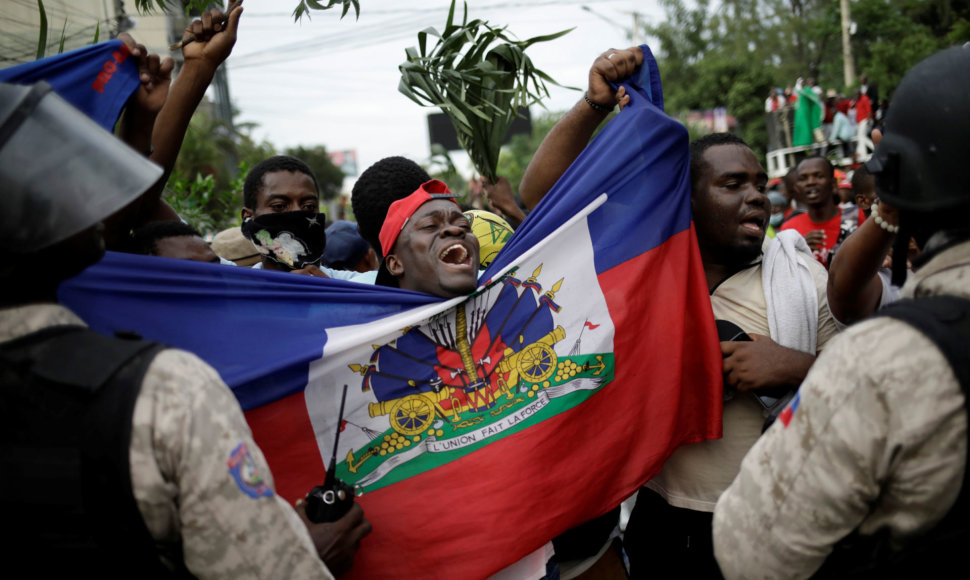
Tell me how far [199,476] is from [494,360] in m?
1.35

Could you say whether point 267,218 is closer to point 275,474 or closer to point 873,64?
point 275,474

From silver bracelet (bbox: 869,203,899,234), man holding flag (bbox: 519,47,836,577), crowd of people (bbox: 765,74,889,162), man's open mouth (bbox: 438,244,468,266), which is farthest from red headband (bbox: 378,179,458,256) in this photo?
crowd of people (bbox: 765,74,889,162)

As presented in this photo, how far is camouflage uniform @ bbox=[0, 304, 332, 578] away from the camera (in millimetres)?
1441

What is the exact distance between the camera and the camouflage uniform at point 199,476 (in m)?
1.44

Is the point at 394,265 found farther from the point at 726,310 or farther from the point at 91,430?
the point at 91,430

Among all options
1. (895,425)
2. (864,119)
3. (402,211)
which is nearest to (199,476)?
(895,425)

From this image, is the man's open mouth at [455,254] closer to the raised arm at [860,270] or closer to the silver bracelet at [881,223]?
the raised arm at [860,270]

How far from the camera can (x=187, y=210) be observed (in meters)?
5.77

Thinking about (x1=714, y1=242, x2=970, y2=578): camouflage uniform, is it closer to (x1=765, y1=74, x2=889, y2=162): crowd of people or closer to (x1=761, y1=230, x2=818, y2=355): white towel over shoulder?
(x1=761, y1=230, x2=818, y2=355): white towel over shoulder

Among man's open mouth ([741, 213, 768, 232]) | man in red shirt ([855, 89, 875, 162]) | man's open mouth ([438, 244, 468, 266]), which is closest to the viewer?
man's open mouth ([741, 213, 768, 232])

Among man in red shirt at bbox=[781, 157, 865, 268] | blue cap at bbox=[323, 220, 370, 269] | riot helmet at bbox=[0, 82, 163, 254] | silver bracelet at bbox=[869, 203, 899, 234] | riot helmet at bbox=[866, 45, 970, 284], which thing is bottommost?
man in red shirt at bbox=[781, 157, 865, 268]

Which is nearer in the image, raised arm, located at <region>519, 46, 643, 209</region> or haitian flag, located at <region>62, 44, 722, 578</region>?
haitian flag, located at <region>62, 44, 722, 578</region>

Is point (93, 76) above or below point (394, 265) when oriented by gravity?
above

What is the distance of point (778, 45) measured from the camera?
38438mm
